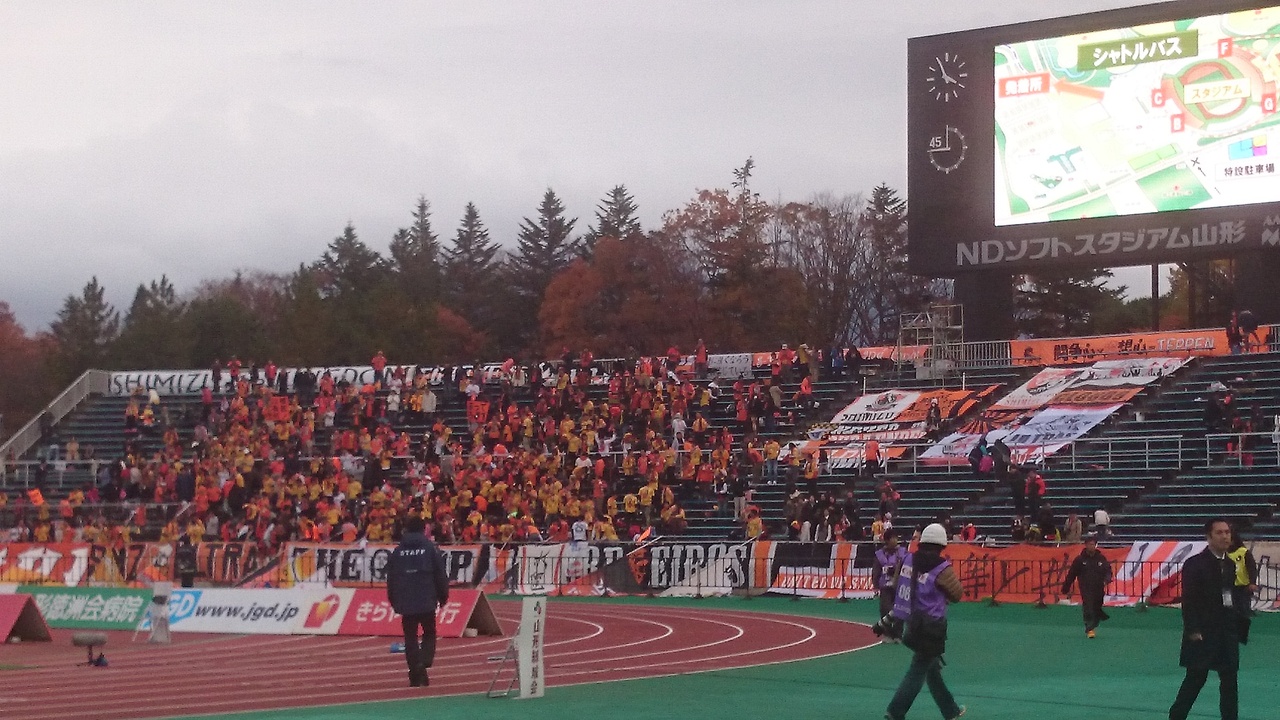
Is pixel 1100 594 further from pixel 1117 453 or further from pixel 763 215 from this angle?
pixel 763 215

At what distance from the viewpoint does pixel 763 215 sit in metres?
83.4

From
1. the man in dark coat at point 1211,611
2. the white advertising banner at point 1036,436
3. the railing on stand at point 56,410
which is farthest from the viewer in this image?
the railing on stand at point 56,410

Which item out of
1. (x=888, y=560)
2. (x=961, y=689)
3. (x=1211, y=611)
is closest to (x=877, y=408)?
(x=888, y=560)

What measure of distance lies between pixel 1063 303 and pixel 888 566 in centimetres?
6062

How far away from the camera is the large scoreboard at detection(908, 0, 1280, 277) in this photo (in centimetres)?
4059

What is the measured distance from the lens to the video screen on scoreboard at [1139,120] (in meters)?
40.5

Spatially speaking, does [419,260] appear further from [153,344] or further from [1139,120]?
[1139,120]

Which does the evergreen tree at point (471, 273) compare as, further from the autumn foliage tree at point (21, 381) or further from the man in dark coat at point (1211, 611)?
the man in dark coat at point (1211, 611)

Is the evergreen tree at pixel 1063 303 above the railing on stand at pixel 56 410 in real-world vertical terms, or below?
above

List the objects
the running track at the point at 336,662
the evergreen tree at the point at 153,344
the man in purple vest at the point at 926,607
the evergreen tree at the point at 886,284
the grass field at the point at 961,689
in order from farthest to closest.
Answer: the evergreen tree at the point at 153,344 → the evergreen tree at the point at 886,284 → the running track at the point at 336,662 → the grass field at the point at 961,689 → the man in purple vest at the point at 926,607

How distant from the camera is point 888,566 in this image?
2397 cm

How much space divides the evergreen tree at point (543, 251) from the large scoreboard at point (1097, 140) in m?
65.6

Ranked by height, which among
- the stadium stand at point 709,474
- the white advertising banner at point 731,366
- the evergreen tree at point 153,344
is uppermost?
the evergreen tree at point 153,344

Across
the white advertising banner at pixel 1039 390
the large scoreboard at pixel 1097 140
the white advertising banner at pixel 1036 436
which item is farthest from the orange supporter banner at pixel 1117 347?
the large scoreboard at pixel 1097 140
